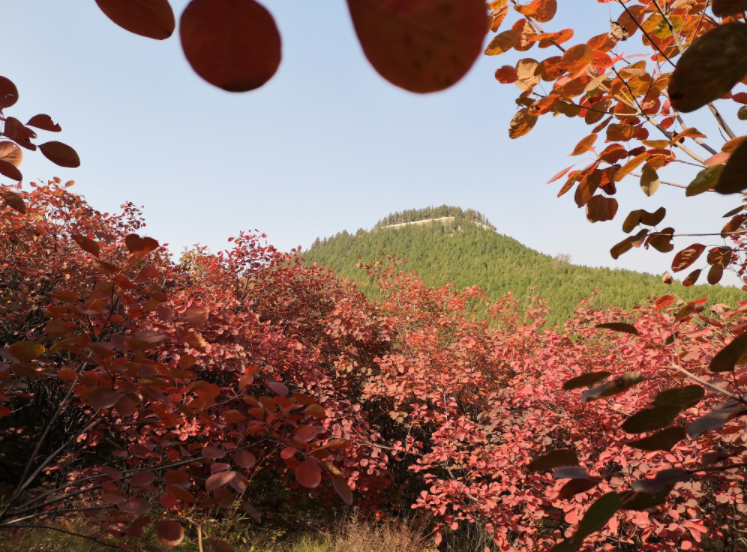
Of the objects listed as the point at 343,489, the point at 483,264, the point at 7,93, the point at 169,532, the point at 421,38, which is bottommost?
the point at 169,532

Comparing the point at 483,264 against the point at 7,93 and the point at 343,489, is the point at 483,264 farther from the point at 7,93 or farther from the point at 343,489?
the point at 7,93

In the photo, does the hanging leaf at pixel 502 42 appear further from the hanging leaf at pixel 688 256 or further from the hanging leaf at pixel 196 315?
the hanging leaf at pixel 196 315

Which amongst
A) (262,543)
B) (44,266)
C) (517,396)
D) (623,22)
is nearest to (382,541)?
(262,543)

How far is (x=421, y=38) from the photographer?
0.15 m

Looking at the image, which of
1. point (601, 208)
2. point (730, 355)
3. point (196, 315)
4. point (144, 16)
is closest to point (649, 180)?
point (601, 208)

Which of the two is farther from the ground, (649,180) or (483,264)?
→ (483,264)

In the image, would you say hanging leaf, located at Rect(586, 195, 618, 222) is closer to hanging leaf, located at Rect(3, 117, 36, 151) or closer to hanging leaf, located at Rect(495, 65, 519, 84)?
hanging leaf, located at Rect(495, 65, 519, 84)

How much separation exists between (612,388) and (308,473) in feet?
2.07

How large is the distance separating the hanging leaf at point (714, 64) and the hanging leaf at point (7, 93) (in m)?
1.12

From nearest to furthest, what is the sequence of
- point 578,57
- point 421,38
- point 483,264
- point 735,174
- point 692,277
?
1. point 421,38
2. point 735,174
3. point 578,57
4. point 692,277
5. point 483,264

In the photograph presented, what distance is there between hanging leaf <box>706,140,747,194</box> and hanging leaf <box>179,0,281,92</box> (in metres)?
0.41

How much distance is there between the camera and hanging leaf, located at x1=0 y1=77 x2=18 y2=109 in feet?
2.63

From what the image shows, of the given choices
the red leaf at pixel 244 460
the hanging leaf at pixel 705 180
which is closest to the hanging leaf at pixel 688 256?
the hanging leaf at pixel 705 180

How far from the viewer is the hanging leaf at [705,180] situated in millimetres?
715
